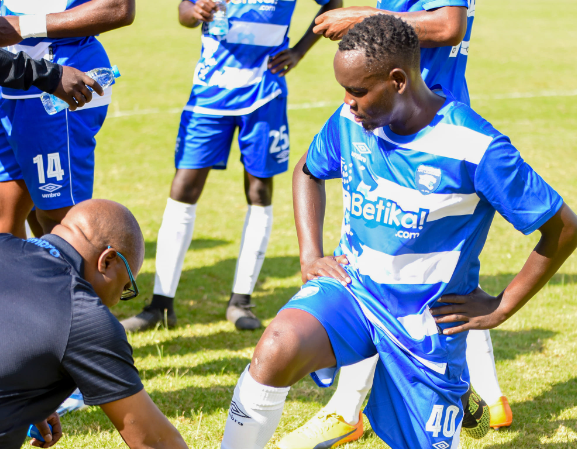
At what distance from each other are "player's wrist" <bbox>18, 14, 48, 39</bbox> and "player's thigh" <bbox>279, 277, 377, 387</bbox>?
189 cm

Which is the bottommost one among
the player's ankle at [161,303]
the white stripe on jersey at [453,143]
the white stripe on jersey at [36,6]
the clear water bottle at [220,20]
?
the player's ankle at [161,303]


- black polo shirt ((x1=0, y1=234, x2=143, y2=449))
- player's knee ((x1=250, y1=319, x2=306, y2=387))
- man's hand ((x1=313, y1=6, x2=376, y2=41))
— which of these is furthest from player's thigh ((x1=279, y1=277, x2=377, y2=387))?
man's hand ((x1=313, y1=6, x2=376, y2=41))

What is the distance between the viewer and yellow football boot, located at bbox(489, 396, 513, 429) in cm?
344

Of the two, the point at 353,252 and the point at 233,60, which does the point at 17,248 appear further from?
the point at 233,60

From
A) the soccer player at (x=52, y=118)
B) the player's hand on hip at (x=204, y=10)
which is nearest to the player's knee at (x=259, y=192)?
the player's hand on hip at (x=204, y=10)

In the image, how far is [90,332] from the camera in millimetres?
1889

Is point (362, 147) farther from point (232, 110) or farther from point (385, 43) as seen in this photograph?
point (232, 110)

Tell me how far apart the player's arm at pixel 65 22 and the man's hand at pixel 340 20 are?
1.16 metres

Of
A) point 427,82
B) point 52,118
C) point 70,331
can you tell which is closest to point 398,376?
point 70,331

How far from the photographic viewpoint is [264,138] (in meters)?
4.68

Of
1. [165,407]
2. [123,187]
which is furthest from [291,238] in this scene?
[165,407]

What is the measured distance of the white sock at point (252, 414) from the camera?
2406mm

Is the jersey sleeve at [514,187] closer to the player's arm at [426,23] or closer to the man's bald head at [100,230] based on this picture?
the player's arm at [426,23]

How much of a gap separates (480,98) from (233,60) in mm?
10289
